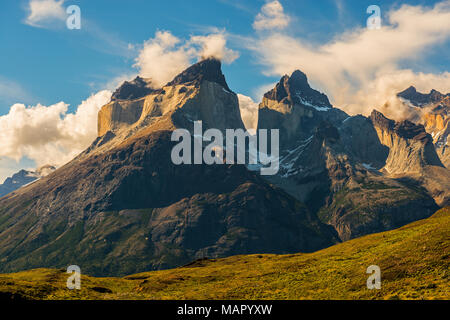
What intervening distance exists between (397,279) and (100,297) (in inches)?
2345

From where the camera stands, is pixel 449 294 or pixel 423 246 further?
pixel 423 246
